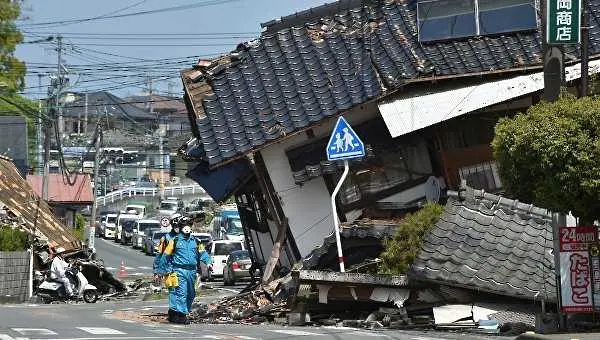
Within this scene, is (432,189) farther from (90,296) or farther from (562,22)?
(90,296)

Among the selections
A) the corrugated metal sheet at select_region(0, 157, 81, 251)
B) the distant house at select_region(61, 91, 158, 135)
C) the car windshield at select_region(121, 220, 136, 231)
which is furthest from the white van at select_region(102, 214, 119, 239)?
the corrugated metal sheet at select_region(0, 157, 81, 251)

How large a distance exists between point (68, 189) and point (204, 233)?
11548mm

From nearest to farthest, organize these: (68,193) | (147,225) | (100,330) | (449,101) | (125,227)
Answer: (100,330) → (449,101) → (68,193) → (147,225) → (125,227)

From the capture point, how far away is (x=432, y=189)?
80.1 ft

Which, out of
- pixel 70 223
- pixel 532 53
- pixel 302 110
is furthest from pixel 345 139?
pixel 70 223

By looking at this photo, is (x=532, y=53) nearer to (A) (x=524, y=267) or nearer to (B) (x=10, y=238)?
(A) (x=524, y=267)

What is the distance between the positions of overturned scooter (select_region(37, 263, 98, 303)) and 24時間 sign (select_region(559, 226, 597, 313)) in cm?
2052

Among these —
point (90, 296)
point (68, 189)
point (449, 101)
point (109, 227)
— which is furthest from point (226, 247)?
Result: point (109, 227)

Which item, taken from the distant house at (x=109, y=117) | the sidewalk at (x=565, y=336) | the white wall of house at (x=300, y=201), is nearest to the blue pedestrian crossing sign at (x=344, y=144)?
the white wall of house at (x=300, y=201)

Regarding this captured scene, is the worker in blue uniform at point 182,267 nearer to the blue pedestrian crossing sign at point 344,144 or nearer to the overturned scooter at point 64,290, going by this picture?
the blue pedestrian crossing sign at point 344,144

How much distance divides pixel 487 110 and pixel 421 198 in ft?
7.54

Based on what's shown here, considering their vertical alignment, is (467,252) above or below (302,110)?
below

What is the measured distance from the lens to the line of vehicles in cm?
4409

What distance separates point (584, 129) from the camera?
1444 cm
